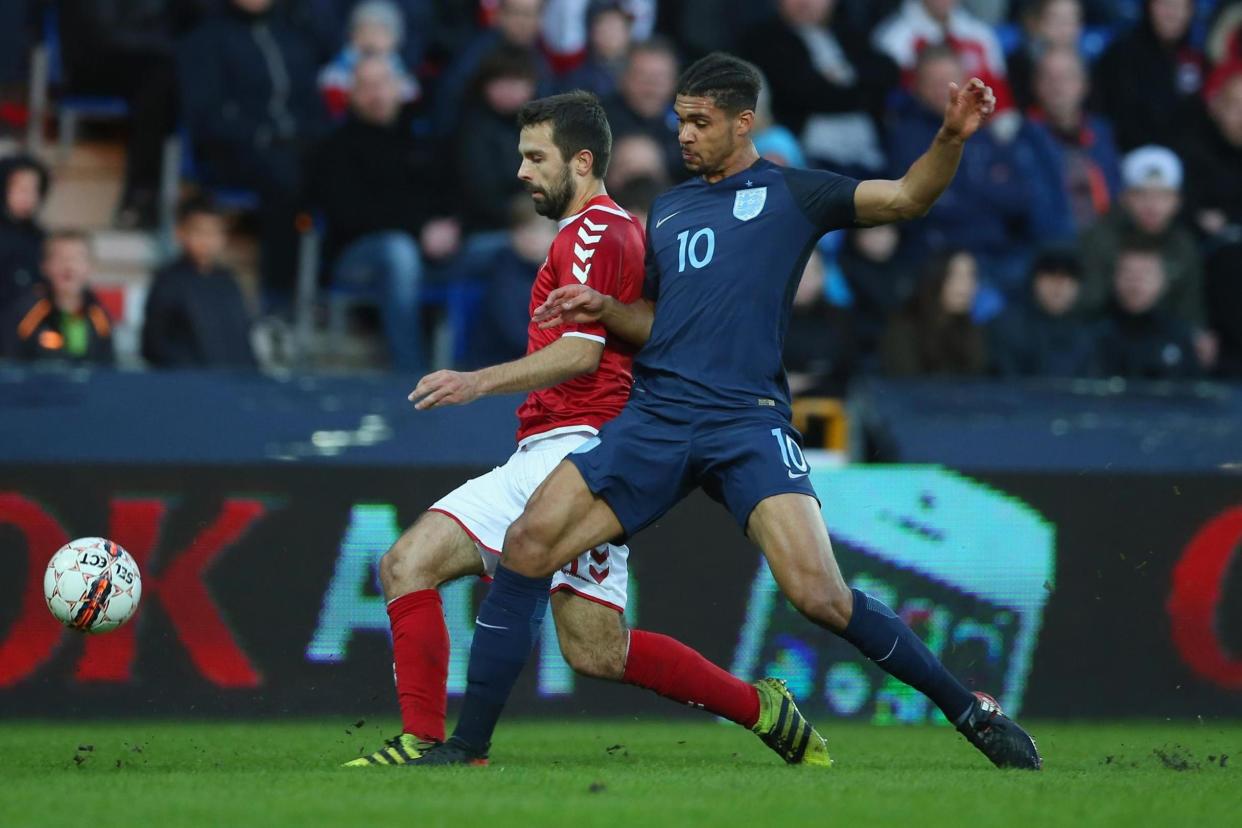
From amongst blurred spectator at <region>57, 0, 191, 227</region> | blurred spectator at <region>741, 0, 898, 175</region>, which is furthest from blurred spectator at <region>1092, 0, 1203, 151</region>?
blurred spectator at <region>57, 0, 191, 227</region>

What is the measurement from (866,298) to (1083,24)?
406cm

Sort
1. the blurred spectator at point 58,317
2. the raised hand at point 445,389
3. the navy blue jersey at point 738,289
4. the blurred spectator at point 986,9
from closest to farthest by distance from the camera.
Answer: the raised hand at point 445,389 → the navy blue jersey at point 738,289 → the blurred spectator at point 58,317 → the blurred spectator at point 986,9

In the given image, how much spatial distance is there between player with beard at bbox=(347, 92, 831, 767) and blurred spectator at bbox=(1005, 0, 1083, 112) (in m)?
7.68

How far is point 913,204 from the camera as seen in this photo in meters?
5.94

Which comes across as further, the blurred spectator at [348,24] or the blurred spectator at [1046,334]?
the blurred spectator at [348,24]

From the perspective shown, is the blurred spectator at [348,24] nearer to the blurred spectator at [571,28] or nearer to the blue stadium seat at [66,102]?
the blurred spectator at [571,28]

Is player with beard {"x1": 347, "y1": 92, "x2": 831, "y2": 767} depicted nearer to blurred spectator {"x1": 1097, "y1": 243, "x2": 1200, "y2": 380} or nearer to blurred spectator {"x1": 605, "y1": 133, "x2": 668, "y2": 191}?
blurred spectator {"x1": 605, "y1": 133, "x2": 668, "y2": 191}

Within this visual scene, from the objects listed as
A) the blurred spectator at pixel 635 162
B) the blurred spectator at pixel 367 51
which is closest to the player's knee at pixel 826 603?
the blurred spectator at pixel 635 162

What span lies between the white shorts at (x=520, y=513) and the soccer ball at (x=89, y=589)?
1.12 meters

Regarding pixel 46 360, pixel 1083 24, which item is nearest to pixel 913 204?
pixel 46 360

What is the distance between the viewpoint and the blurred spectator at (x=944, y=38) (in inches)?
524

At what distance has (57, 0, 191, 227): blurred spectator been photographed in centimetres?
1218

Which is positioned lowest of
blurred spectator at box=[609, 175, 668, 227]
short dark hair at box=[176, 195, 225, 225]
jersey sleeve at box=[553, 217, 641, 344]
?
short dark hair at box=[176, 195, 225, 225]

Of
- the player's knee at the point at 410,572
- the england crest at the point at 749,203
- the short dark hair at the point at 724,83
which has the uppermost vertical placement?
the short dark hair at the point at 724,83
